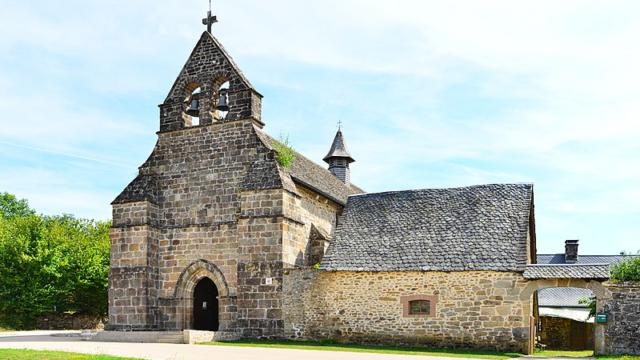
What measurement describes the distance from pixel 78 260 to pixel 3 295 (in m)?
4.01

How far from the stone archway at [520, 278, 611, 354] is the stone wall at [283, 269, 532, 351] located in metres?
0.23

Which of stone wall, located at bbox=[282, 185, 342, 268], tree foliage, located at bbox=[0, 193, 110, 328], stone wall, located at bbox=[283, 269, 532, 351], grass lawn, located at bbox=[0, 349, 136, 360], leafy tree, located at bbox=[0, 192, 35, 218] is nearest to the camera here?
grass lawn, located at bbox=[0, 349, 136, 360]

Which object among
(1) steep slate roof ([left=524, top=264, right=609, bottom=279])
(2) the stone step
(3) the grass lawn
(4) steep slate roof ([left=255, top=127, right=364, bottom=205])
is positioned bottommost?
(2) the stone step

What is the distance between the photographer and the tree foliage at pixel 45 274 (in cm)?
3762

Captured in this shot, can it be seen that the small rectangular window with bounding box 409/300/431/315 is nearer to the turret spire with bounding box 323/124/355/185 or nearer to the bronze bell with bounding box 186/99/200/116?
the bronze bell with bounding box 186/99/200/116

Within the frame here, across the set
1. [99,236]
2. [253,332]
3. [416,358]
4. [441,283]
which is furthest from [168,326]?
[99,236]

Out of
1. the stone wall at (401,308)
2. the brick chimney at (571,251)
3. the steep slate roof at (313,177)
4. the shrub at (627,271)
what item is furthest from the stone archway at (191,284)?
the brick chimney at (571,251)

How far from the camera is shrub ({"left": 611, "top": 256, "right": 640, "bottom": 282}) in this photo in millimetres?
22984

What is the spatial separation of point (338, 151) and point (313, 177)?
33.0 ft

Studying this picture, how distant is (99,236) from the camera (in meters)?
48.4

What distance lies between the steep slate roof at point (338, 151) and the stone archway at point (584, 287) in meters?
18.0

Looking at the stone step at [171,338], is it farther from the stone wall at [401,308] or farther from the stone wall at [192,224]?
the stone wall at [401,308]

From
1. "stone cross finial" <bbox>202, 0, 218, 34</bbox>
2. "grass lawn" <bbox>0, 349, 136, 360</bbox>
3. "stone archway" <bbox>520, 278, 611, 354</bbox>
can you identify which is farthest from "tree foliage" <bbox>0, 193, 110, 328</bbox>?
"stone archway" <bbox>520, 278, 611, 354</bbox>

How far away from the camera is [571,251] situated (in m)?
51.7
